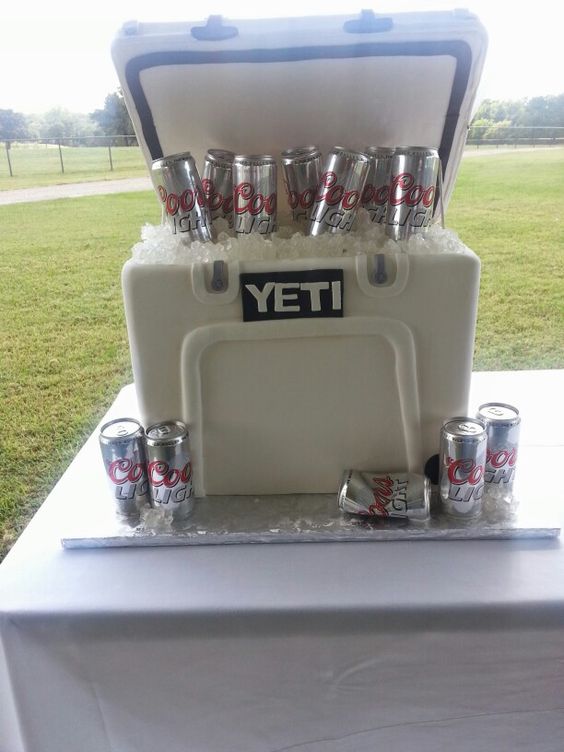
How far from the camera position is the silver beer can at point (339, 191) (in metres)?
0.87

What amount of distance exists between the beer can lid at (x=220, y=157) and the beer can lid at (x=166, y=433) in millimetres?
404

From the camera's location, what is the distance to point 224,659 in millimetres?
800

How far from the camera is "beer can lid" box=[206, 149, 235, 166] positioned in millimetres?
943

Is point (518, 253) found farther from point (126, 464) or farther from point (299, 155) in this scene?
point (126, 464)

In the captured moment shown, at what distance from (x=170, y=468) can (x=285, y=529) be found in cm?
19

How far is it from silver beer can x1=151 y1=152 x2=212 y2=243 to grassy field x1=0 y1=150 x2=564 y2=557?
1100 mm

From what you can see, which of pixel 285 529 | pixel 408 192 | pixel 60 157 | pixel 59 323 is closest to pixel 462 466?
pixel 285 529

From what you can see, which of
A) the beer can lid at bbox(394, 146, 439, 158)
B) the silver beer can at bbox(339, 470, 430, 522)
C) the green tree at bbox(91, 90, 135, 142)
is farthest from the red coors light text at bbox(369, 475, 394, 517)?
the green tree at bbox(91, 90, 135, 142)

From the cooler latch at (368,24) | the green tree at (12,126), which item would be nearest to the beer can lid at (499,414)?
the cooler latch at (368,24)

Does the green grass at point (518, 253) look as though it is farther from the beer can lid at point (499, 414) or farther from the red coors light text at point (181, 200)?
the red coors light text at point (181, 200)

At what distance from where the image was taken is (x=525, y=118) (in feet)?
5.93

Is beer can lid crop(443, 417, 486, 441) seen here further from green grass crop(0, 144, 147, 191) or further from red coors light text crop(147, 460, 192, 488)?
green grass crop(0, 144, 147, 191)

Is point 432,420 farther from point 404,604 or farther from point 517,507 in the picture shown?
point 404,604

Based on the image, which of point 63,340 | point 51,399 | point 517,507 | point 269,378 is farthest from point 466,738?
point 63,340
